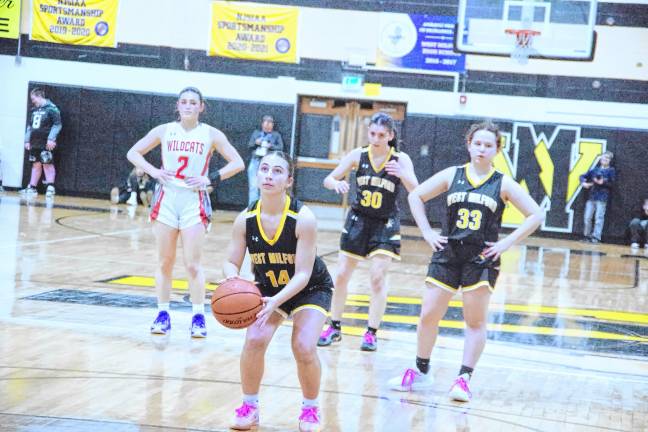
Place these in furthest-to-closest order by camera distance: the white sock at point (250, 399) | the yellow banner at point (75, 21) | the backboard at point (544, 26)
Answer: the yellow banner at point (75, 21) → the backboard at point (544, 26) → the white sock at point (250, 399)

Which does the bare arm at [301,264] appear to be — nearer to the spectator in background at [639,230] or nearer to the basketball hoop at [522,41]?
the basketball hoop at [522,41]

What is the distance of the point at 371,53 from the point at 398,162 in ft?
43.1

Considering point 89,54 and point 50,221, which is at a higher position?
point 89,54

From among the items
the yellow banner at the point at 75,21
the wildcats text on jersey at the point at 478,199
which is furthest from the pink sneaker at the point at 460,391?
the yellow banner at the point at 75,21

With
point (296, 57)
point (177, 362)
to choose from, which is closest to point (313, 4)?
point (296, 57)

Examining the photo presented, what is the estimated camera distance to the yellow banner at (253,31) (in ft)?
66.6

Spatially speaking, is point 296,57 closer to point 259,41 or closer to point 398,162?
point 259,41

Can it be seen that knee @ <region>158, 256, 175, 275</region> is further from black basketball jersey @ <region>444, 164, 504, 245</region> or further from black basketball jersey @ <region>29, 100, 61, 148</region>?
black basketball jersey @ <region>29, 100, 61, 148</region>

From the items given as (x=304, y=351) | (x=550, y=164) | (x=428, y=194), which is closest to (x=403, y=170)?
(x=428, y=194)

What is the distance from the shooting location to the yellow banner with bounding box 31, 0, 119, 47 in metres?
20.8

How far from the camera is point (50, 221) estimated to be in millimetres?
15148

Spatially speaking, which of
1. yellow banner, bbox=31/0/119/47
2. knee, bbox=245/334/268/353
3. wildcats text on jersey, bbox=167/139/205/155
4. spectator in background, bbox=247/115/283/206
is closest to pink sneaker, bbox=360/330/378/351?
wildcats text on jersey, bbox=167/139/205/155

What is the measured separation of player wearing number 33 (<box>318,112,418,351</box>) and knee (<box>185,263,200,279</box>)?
3.50 ft

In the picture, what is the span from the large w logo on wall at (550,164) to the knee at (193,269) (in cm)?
1342
